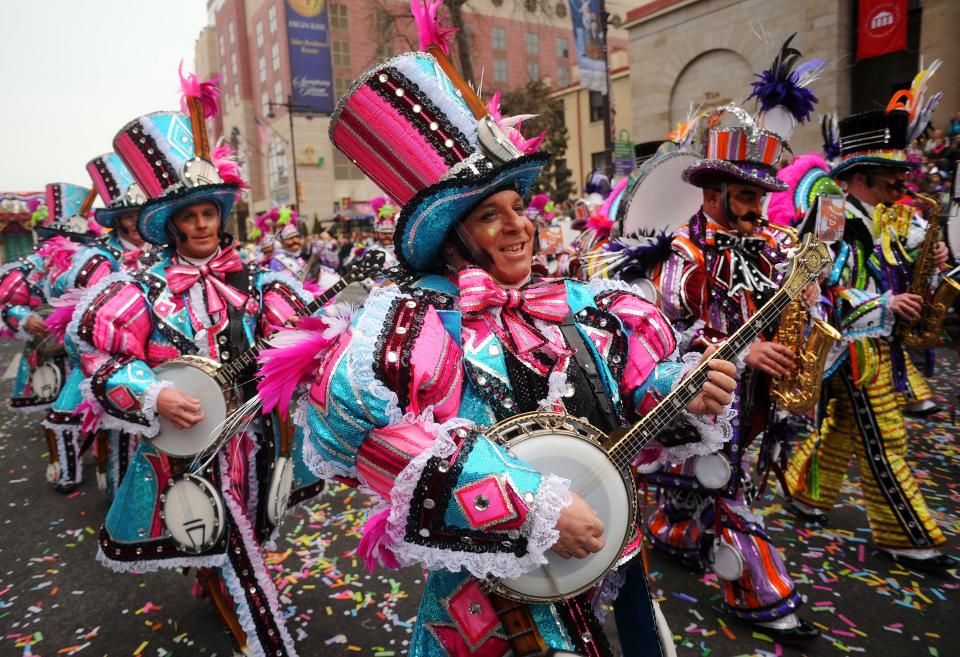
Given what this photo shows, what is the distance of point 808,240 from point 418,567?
312 centimetres

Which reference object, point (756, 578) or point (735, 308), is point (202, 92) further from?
point (756, 578)

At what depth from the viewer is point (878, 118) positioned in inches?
162

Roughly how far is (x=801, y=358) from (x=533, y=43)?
53.1 m

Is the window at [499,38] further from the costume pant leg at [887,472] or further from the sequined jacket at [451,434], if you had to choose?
the sequined jacket at [451,434]

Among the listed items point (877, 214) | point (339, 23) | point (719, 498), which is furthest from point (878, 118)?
point (339, 23)

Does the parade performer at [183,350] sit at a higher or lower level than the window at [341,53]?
lower

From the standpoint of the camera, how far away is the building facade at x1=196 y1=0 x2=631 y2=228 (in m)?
44.3

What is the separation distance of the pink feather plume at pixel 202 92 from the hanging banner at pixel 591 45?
1154cm

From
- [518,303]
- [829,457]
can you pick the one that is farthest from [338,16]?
[518,303]

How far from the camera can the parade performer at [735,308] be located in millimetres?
3227

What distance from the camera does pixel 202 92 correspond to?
11.7 ft

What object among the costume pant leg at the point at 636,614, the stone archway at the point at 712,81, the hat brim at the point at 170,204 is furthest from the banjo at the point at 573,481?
the stone archway at the point at 712,81

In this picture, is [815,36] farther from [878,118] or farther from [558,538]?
[558,538]

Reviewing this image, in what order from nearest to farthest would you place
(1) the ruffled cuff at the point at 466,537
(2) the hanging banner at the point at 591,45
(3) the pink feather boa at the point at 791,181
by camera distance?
(1) the ruffled cuff at the point at 466,537 < (3) the pink feather boa at the point at 791,181 < (2) the hanging banner at the point at 591,45
